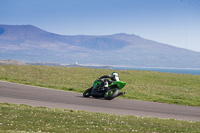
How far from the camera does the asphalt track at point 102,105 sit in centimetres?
1894

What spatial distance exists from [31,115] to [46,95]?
9410 millimetres

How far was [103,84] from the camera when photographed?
2431cm

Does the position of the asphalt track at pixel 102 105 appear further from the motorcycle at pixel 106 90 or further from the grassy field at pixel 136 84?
the grassy field at pixel 136 84

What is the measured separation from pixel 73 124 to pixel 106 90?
1096cm

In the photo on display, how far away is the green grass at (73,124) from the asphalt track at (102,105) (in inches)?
130

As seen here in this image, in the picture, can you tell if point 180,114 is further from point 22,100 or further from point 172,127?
point 22,100

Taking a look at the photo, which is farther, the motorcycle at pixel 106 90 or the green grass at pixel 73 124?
the motorcycle at pixel 106 90

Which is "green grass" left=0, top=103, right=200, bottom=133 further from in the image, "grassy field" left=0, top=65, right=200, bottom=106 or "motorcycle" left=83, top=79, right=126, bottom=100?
"grassy field" left=0, top=65, right=200, bottom=106

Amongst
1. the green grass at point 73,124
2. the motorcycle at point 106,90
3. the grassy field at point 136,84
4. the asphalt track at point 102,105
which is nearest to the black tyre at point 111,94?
the motorcycle at point 106,90

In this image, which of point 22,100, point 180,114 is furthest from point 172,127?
point 22,100

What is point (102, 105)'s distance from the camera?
2116 centimetres

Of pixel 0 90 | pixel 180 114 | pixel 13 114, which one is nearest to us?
pixel 13 114

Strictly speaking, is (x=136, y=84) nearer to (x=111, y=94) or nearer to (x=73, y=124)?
(x=111, y=94)

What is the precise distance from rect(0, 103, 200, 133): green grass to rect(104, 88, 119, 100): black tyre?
7.78 meters
